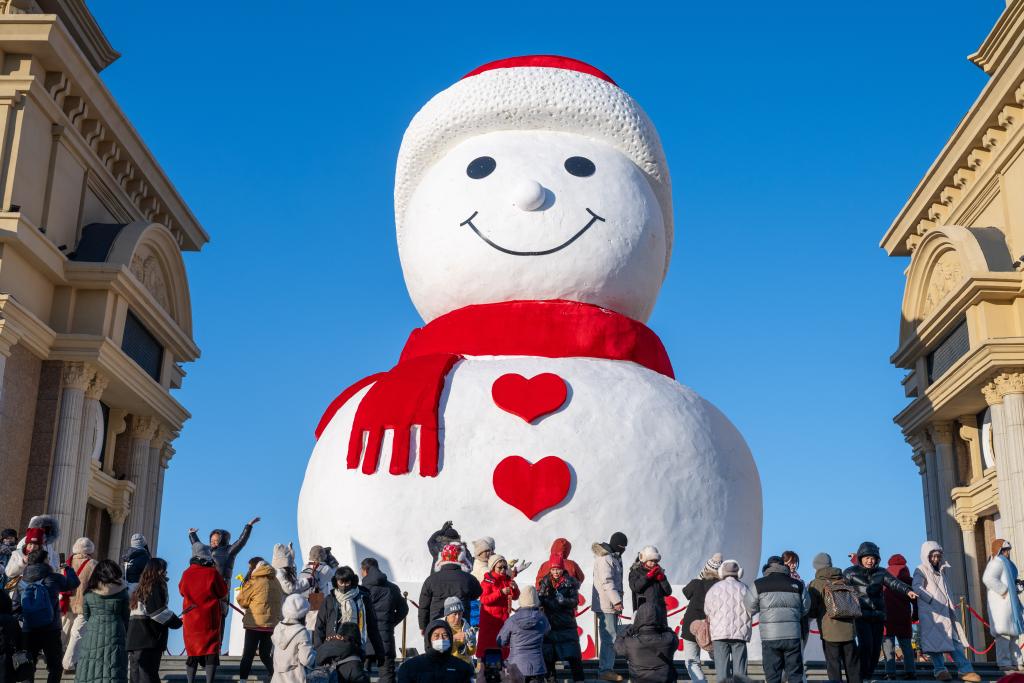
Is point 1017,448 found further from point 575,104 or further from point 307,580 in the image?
point 307,580

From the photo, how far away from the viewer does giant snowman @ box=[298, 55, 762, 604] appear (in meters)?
14.6

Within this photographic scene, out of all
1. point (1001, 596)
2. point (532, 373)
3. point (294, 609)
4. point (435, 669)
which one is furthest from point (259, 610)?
point (1001, 596)

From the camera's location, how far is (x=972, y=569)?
21641mm

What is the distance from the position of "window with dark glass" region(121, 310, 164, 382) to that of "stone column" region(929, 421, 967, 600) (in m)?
14.4

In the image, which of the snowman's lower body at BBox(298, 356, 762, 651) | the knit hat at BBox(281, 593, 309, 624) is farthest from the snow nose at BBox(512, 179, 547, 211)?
the knit hat at BBox(281, 593, 309, 624)

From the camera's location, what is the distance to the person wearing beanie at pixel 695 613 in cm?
1112

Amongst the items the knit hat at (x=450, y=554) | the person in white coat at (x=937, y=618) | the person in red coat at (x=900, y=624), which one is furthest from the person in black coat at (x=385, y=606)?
the person in white coat at (x=937, y=618)

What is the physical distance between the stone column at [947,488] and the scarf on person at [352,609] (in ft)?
50.6

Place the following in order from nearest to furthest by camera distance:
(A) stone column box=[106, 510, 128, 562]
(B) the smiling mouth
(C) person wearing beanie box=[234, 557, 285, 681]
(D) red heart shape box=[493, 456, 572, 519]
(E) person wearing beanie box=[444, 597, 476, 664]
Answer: (E) person wearing beanie box=[444, 597, 476, 664] < (C) person wearing beanie box=[234, 557, 285, 681] < (D) red heart shape box=[493, 456, 572, 519] < (B) the smiling mouth < (A) stone column box=[106, 510, 128, 562]

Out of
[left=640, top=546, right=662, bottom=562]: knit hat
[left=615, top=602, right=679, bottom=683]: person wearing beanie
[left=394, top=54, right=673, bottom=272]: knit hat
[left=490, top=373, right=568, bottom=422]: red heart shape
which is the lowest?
[left=615, top=602, right=679, bottom=683]: person wearing beanie

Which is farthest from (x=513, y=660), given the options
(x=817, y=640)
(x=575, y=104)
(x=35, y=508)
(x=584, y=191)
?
(x=35, y=508)

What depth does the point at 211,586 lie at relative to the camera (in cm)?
1048

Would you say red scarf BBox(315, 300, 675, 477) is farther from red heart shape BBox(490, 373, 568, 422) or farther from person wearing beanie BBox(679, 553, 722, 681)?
person wearing beanie BBox(679, 553, 722, 681)

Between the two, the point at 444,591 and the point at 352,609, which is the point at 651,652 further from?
the point at 352,609
